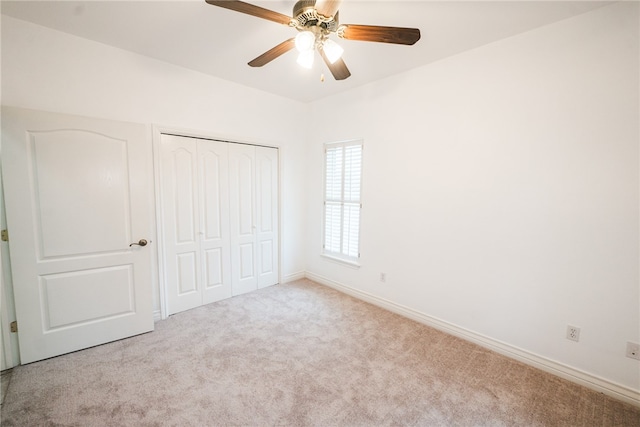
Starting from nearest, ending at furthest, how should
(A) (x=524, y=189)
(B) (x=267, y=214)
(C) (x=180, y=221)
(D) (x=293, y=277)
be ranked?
(A) (x=524, y=189)
(C) (x=180, y=221)
(B) (x=267, y=214)
(D) (x=293, y=277)

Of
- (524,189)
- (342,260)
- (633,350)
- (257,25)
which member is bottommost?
(633,350)

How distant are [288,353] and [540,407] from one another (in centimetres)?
186

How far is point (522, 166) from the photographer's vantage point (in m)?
2.17

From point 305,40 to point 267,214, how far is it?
8.31 ft

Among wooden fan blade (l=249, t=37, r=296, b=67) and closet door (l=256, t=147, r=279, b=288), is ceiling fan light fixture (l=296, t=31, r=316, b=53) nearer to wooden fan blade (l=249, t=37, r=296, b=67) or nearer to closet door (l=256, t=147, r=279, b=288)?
wooden fan blade (l=249, t=37, r=296, b=67)

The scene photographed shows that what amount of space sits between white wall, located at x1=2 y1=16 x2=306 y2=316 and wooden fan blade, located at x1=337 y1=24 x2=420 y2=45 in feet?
6.71

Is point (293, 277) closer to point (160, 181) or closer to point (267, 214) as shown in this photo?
point (267, 214)

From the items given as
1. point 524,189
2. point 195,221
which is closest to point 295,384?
point 195,221

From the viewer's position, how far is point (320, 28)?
154 cm

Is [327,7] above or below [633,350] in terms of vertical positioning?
above

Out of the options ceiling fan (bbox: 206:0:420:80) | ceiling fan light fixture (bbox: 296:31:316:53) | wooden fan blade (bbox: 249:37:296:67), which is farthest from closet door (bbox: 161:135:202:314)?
ceiling fan light fixture (bbox: 296:31:316:53)

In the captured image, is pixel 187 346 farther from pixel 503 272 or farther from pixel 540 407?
pixel 503 272

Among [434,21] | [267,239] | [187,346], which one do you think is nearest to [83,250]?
[187,346]

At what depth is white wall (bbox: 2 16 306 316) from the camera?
2.08m
